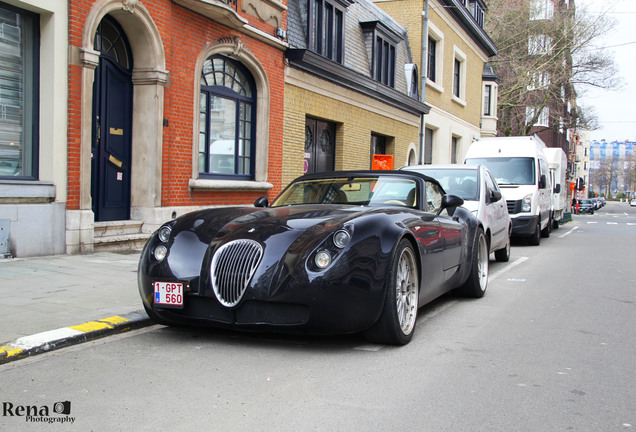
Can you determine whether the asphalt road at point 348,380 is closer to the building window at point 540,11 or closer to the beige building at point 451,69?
the beige building at point 451,69

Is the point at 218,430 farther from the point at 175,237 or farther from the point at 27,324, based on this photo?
the point at 27,324

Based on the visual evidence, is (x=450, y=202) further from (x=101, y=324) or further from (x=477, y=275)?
(x=101, y=324)

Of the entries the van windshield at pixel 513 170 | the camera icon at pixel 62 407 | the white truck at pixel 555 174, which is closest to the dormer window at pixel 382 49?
the van windshield at pixel 513 170

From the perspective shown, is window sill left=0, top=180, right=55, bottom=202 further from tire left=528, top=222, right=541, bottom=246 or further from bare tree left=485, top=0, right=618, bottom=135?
bare tree left=485, top=0, right=618, bottom=135

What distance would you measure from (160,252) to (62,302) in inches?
67.2

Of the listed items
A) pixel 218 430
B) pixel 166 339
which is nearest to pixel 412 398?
pixel 218 430

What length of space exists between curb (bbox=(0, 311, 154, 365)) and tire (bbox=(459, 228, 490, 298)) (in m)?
3.53

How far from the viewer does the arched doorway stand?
9.90m

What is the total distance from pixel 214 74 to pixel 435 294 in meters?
8.41

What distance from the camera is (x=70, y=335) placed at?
15.2ft

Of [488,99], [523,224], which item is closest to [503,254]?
[523,224]

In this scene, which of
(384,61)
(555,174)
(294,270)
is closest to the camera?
(294,270)

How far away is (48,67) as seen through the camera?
8.61 metres

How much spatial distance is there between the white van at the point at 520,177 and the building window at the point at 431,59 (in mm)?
9786
